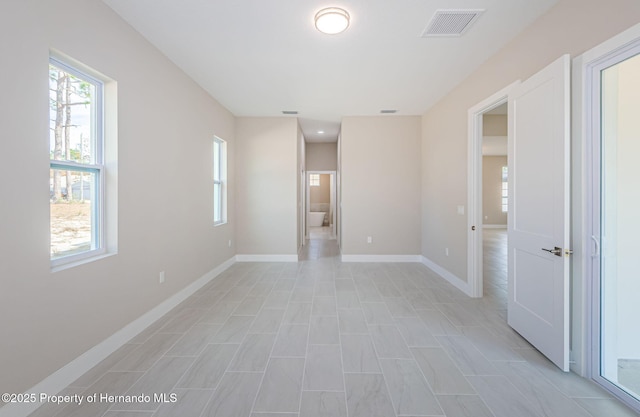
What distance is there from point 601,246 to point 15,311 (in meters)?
3.56

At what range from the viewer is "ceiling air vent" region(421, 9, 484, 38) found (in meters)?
2.22

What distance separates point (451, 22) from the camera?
92.1 inches

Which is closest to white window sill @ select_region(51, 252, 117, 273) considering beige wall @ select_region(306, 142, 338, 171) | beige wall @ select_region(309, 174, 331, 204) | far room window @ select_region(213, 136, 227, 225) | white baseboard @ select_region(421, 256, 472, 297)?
far room window @ select_region(213, 136, 227, 225)

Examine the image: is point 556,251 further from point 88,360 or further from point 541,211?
point 88,360

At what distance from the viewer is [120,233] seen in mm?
2277

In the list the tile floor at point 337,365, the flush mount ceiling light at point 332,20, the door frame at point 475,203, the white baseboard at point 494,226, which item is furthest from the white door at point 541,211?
the white baseboard at point 494,226

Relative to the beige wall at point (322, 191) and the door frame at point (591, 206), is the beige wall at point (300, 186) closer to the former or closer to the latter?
the door frame at point (591, 206)

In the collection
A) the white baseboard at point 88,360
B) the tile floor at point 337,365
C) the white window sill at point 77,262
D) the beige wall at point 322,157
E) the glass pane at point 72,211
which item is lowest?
the tile floor at point 337,365

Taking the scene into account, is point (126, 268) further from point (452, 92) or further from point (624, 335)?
point (452, 92)

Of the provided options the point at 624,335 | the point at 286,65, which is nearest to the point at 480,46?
the point at 286,65

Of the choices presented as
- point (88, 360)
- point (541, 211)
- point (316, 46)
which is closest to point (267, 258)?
point (88, 360)

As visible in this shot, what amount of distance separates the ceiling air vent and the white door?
0.72 metres

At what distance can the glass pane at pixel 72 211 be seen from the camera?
1.81 m

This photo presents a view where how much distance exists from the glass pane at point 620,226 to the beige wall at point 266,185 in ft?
13.7
